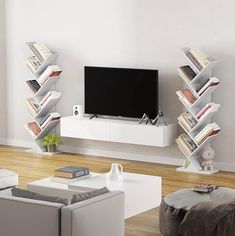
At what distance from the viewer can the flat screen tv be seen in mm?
9070

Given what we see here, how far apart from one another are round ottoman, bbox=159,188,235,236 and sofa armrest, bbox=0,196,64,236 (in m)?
1.36

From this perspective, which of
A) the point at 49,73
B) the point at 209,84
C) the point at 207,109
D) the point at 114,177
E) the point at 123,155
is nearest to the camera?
the point at 114,177

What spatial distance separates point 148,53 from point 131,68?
0.29 m

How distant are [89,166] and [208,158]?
1489 millimetres

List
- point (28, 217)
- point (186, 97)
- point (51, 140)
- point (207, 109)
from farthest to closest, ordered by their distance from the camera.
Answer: point (51, 140) < point (186, 97) < point (207, 109) < point (28, 217)

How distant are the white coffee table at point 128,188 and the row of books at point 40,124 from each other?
110 inches

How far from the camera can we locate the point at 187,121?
881 centimetres

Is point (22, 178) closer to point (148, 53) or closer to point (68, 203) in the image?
point (148, 53)

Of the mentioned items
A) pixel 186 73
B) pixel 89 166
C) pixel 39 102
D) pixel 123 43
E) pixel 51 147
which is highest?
pixel 123 43

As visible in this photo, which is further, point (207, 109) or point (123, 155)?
point (123, 155)

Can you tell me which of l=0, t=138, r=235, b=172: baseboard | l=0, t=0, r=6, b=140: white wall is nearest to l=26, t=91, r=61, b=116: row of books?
l=0, t=138, r=235, b=172: baseboard

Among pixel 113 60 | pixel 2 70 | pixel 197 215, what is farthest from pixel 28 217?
pixel 2 70

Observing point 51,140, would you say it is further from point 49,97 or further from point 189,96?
point 189,96

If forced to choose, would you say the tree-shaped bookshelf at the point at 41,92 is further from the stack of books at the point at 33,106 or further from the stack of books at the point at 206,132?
the stack of books at the point at 206,132
